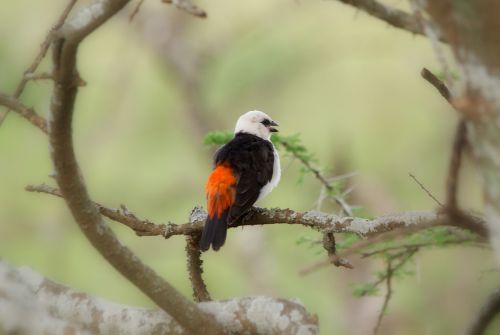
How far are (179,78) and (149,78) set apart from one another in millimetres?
5449

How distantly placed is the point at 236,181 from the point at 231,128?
9.67 m

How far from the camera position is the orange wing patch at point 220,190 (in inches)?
179

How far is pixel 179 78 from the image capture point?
1435 cm

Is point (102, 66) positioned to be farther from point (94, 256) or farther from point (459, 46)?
point (459, 46)

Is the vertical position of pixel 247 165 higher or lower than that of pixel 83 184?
lower

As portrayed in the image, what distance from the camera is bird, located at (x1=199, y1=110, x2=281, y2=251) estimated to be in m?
4.27

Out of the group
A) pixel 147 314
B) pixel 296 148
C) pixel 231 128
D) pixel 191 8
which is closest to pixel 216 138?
pixel 296 148

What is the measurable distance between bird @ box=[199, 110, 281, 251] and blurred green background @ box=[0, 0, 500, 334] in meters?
7.26

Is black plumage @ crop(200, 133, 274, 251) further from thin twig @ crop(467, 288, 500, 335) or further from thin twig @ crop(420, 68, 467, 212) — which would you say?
thin twig @ crop(420, 68, 467, 212)

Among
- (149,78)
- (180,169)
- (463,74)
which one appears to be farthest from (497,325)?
(149,78)

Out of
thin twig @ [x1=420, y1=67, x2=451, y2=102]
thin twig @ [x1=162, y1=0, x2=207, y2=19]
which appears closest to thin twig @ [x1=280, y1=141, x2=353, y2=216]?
thin twig @ [x1=420, y1=67, x2=451, y2=102]

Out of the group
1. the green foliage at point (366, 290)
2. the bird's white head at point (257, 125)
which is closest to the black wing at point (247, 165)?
the bird's white head at point (257, 125)

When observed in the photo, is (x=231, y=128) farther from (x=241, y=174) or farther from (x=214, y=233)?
(x=214, y=233)

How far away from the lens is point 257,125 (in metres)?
6.23
